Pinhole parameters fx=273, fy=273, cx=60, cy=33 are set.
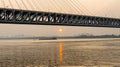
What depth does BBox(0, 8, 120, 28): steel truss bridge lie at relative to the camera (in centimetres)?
7331

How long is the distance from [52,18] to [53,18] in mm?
377

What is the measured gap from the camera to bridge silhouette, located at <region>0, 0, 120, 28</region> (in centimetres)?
7331

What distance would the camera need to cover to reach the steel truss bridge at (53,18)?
2886 inches

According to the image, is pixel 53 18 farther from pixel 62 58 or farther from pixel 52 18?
pixel 62 58

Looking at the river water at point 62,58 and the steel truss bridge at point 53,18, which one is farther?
the steel truss bridge at point 53,18

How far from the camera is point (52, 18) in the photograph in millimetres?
90438

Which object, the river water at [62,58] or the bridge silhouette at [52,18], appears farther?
the bridge silhouette at [52,18]

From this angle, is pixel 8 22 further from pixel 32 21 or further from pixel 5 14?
pixel 32 21

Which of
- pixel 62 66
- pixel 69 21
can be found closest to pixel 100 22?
pixel 69 21

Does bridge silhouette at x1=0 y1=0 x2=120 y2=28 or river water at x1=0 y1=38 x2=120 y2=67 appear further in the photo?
bridge silhouette at x1=0 y1=0 x2=120 y2=28

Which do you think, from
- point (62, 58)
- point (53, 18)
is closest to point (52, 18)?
point (53, 18)

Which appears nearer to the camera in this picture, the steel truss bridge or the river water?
the river water

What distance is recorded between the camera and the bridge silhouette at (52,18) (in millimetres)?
73312

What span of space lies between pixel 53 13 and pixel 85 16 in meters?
18.5
